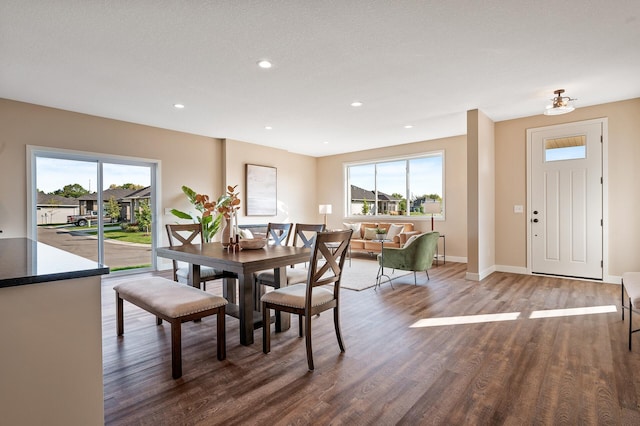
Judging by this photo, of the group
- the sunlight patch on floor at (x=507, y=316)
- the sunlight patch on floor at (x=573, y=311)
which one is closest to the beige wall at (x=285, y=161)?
the sunlight patch on floor at (x=573, y=311)

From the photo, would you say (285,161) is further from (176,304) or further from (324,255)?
(176,304)

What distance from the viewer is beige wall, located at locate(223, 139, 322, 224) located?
7.06 metres

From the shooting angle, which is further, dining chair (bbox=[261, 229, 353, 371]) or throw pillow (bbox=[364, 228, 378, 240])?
throw pillow (bbox=[364, 228, 378, 240])

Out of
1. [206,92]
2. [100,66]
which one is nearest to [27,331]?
[100,66]

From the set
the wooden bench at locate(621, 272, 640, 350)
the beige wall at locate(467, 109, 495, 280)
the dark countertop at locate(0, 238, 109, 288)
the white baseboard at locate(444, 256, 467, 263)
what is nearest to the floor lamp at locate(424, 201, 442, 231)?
the beige wall at locate(467, 109, 495, 280)

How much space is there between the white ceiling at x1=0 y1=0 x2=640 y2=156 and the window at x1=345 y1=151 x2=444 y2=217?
7.34 ft


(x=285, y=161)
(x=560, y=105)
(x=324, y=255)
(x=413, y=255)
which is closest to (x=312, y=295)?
(x=324, y=255)

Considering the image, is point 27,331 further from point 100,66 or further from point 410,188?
point 410,188

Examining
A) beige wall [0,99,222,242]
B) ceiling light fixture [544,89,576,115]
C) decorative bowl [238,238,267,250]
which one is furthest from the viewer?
beige wall [0,99,222,242]

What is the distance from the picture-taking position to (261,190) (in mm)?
7617

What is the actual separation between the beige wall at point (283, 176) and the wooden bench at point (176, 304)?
4.44 metres

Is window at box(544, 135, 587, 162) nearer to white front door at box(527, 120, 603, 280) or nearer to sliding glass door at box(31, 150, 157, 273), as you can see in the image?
white front door at box(527, 120, 603, 280)

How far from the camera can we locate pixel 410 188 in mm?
7668

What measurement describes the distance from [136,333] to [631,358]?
3999 millimetres
